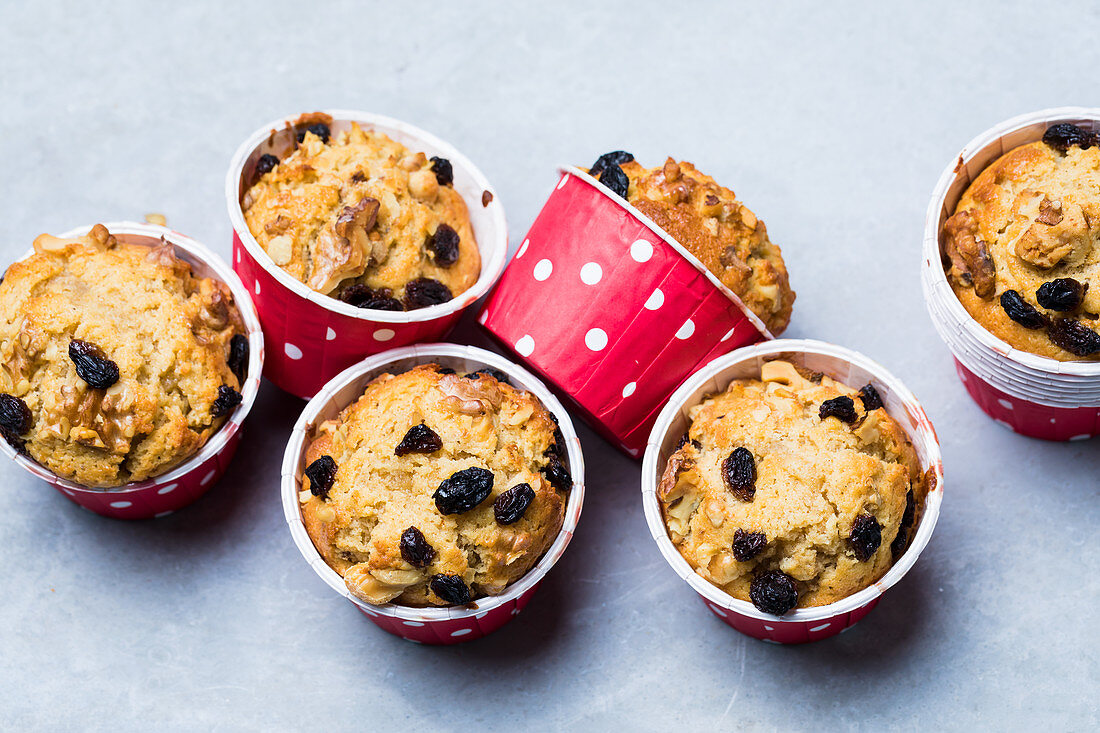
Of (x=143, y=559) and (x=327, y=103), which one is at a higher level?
(x=327, y=103)

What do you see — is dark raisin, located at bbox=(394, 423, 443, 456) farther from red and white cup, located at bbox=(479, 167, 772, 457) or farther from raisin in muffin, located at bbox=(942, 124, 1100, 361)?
raisin in muffin, located at bbox=(942, 124, 1100, 361)

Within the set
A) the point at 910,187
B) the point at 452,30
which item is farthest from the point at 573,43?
the point at 910,187

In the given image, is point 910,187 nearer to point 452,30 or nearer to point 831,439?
point 831,439

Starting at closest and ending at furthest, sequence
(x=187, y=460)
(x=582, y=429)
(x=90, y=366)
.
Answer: (x=90, y=366)
(x=187, y=460)
(x=582, y=429)

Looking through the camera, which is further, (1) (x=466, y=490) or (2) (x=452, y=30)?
(2) (x=452, y=30)

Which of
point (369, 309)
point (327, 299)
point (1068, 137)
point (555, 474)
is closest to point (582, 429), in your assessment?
point (555, 474)

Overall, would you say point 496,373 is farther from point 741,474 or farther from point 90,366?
point 90,366
